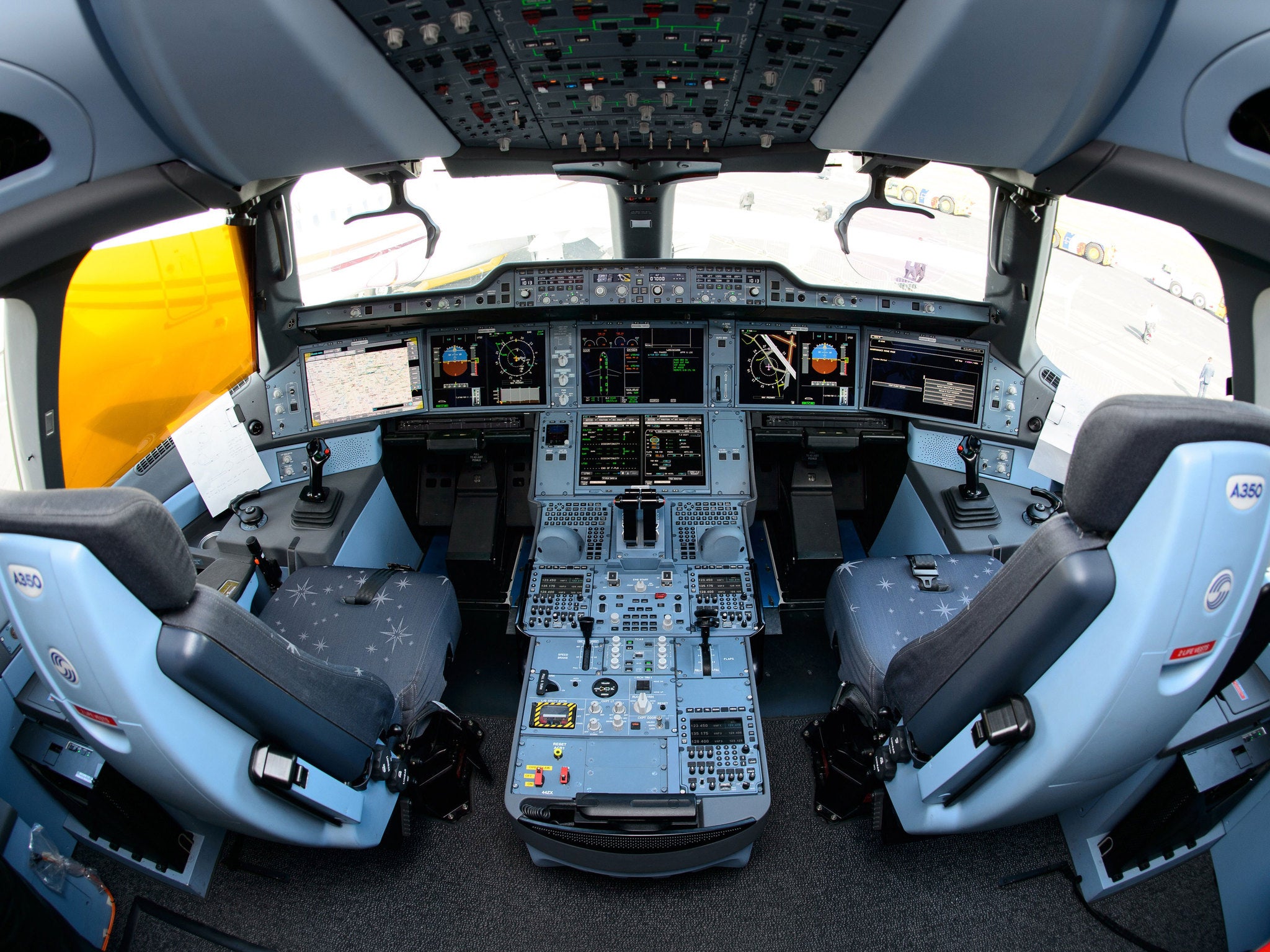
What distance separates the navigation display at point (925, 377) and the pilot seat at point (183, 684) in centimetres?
234

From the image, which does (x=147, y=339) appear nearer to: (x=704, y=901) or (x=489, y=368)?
(x=489, y=368)

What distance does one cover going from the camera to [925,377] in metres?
3.00

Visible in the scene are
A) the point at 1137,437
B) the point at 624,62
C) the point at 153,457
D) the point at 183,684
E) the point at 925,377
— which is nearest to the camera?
the point at 1137,437

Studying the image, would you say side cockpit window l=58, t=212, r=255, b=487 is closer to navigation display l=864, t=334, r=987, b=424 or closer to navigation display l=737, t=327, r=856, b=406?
navigation display l=737, t=327, r=856, b=406

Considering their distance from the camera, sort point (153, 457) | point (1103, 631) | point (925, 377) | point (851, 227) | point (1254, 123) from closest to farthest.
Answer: point (1103, 631) < point (1254, 123) < point (153, 457) < point (851, 227) < point (925, 377)

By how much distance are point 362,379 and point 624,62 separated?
1933mm

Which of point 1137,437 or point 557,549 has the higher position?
point 1137,437

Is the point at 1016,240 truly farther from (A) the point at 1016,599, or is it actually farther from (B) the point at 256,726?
(B) the point at 256,726

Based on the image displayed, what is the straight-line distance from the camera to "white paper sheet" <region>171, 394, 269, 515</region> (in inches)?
105

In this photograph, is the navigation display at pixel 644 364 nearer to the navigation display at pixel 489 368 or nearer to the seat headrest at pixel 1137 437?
the navigation display at pixel 489 368

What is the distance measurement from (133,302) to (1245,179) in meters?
3.34

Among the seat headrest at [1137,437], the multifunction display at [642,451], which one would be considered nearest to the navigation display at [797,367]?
the multifunction display at [642,451]

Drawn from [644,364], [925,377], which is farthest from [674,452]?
[925,377]

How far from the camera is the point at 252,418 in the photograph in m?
2.98
